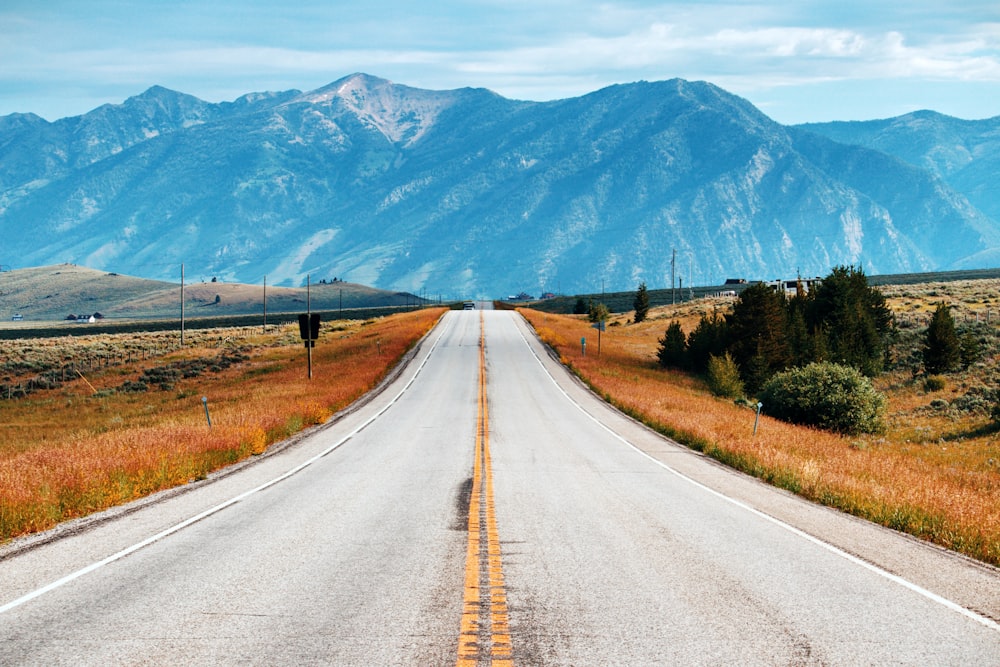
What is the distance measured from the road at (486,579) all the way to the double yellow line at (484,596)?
32 mm

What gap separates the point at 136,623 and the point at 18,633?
3.16ft

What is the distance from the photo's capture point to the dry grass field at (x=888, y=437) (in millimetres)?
13788

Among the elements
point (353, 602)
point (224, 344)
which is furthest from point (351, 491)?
point (224, 344)

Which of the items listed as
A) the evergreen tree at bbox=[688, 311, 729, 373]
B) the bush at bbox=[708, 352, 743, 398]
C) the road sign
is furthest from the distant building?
the road sign

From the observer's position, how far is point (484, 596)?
8.57 meters

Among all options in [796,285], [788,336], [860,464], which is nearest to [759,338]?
[788,336]

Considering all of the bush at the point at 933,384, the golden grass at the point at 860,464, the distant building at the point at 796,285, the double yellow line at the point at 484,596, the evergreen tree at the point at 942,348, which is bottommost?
the bush at the point at 933,384

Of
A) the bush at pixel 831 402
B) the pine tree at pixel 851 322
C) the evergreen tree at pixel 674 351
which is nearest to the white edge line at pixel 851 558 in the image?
the bush at pixel 831 402

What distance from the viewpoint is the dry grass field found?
1379 cm

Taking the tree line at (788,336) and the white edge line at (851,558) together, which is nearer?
the white edge line at (851,558)

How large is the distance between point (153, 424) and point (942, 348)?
52060 mm

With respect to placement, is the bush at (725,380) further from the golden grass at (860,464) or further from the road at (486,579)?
the road at (486,579)

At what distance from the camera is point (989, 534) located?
38.2ft

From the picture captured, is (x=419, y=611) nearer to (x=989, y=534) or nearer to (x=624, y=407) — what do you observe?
(x=989, y=534)
